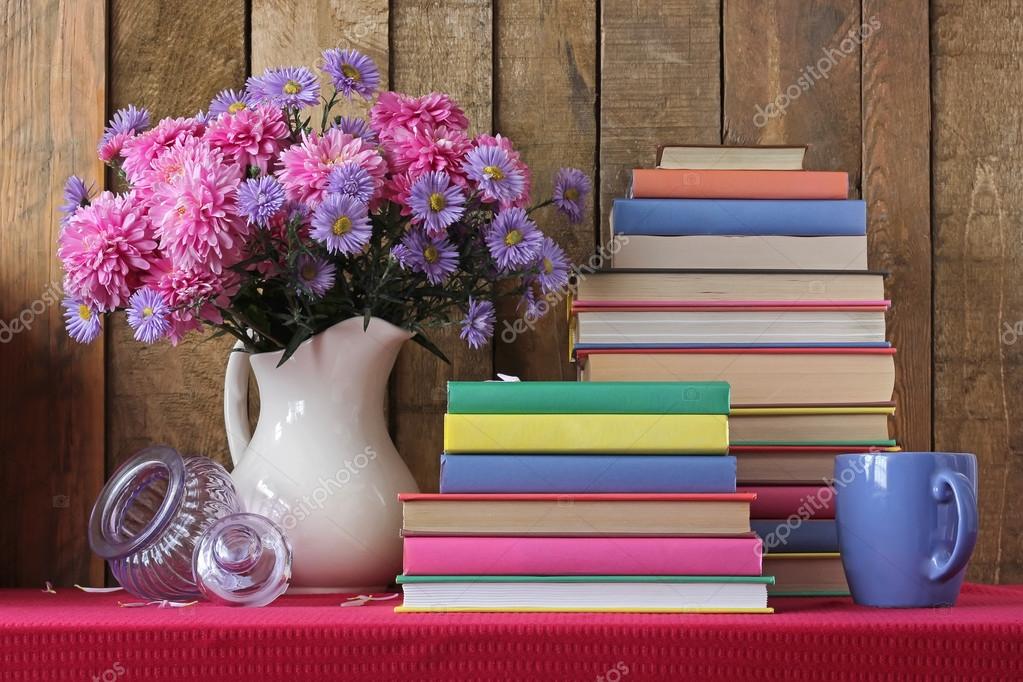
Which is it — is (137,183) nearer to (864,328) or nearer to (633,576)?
(633,576)

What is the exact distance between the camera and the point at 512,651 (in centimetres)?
75

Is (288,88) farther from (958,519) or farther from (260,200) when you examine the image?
(958,519)

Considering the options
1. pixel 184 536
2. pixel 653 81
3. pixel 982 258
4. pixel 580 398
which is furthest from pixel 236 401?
pixel 982 258

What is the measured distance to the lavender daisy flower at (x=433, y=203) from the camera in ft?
3.08

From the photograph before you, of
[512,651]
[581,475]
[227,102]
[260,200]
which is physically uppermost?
[227,102]

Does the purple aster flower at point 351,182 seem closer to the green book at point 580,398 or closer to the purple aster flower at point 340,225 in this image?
the purple aster flower at point 340,225

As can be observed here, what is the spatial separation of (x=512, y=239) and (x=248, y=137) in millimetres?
248

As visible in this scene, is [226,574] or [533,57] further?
[533,57]

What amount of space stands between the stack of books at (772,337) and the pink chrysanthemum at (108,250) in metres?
0.39

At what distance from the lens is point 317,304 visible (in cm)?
97

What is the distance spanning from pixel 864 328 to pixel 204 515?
63 cm

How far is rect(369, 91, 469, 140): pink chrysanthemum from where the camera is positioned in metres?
Answer: 1.01

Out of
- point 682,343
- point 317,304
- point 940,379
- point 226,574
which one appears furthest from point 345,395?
point 940,379

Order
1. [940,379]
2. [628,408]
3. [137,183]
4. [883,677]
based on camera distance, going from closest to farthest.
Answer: [883,677] < [628,408] < [137,183] < [940,379]
